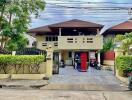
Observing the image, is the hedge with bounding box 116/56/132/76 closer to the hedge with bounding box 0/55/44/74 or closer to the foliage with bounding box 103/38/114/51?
the hedge with bounding box 0/55/44/74

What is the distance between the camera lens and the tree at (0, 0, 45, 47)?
30.5 metres

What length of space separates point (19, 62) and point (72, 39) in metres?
15.0

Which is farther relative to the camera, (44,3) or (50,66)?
(44,3)

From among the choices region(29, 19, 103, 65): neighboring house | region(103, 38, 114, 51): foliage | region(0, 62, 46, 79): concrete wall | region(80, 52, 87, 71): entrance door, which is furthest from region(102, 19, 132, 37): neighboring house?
region(0, 62, 46, 79): concrete wall

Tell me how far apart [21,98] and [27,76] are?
9.79 m

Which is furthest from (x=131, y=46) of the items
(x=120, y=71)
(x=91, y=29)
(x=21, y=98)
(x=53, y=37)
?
(x=53, y=37)

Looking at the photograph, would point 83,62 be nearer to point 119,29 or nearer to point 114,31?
point 119,29

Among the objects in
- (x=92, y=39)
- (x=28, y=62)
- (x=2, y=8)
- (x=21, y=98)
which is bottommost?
(x=21, y=98)

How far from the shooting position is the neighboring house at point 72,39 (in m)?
38.2

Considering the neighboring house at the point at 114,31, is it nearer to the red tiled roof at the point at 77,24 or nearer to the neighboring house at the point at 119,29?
the neighboring house at the point at 119,29

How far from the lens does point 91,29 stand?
40656mm

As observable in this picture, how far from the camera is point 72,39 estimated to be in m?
38.4

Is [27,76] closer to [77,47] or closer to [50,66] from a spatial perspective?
[50,66]

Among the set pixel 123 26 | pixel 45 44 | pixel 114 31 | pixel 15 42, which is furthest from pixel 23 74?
pixel 123 26
